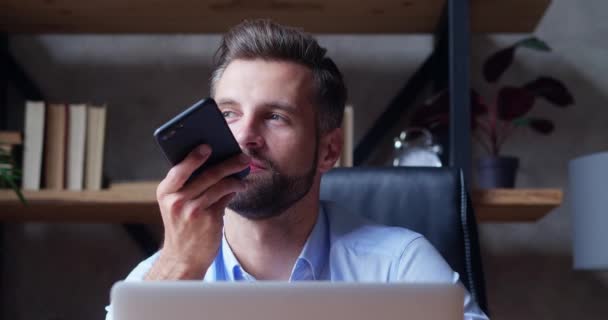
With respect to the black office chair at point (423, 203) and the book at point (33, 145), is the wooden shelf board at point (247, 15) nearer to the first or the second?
the book at point (33, 145)

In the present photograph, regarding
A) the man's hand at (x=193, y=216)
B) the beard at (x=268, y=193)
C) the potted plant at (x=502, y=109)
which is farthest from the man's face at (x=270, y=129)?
the potted plant at (x=502, y=109)

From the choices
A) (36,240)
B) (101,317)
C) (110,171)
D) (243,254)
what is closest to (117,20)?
(110,171)

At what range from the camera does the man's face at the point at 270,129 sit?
1286 millimetres

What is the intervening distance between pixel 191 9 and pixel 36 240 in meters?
0.82

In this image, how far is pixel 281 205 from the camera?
1.31 meters

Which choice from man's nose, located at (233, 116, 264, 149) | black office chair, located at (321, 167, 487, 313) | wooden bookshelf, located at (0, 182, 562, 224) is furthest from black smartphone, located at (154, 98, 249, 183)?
wooden bookshelf, located at (0, 182, 562, 224)

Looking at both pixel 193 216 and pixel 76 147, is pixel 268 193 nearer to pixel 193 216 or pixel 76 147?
pixel 193 216

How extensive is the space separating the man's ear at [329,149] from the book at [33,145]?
0.89 m

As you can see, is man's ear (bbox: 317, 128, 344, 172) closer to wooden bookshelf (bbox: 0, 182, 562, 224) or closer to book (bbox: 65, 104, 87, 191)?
wooden bookshelf (bbox: 0, 182, 562, 224)

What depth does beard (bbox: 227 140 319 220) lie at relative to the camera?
128 centimetres

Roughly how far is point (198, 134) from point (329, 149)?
18.4 inches

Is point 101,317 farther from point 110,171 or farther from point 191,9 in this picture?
point 191,9

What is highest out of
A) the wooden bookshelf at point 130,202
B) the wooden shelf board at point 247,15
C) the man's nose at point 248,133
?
the wooden shelf board at point 247,15

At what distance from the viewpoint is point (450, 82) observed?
1920 millimetres
